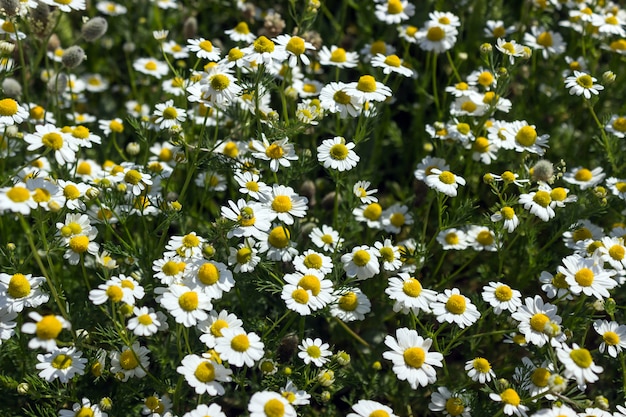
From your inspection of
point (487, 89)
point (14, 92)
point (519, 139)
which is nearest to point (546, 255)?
point (519, 139)

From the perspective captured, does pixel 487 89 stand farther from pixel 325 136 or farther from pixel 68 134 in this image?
pixel 68 134

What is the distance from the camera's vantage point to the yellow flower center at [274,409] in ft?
8.18

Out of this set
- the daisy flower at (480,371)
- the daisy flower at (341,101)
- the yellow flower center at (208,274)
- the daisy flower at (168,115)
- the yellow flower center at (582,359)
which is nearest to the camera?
the yellow flower center at (582,359)

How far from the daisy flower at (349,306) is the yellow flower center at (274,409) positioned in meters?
0.67

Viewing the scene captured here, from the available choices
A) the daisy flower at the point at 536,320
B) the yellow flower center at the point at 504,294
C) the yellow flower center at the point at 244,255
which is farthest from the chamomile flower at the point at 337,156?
the daisy flower at the point at 536,320

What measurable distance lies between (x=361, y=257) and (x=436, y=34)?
1.78 m

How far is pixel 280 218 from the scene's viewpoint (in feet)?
10.0

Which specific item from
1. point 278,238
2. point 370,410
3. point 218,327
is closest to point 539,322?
point 370,410

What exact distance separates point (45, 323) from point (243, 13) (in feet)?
9.83

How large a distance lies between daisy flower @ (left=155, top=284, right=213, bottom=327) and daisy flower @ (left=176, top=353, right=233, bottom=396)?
14cm

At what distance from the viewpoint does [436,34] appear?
421 centimetres

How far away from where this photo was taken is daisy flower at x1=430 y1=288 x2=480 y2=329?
295cm

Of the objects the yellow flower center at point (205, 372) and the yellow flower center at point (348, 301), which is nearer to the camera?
the yellow flower center at point (205, 372)

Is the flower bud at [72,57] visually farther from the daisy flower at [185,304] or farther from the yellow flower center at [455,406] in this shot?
the yellow flower center at [455,406]
